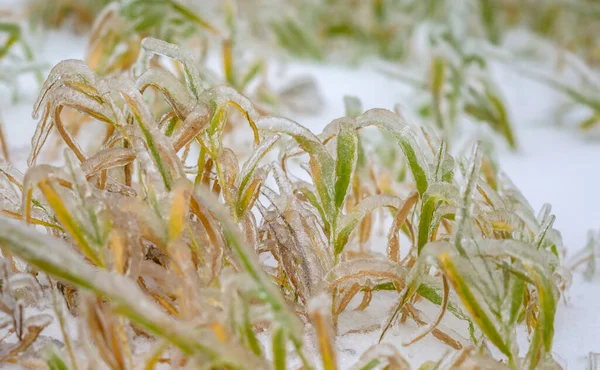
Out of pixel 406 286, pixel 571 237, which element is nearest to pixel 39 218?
pixel 406 286

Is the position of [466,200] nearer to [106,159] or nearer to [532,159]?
[106,159]

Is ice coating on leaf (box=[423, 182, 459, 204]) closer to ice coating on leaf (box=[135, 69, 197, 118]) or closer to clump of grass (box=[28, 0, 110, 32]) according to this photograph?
ice coating on leaf (box=[135, 69, 197, 118])

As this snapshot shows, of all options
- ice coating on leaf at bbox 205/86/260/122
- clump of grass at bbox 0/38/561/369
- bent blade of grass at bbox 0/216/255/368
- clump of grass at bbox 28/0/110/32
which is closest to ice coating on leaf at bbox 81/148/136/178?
clump of grass at bbox 0/38/561/369

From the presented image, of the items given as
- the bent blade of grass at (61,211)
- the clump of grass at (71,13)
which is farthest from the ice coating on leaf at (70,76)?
the clump of grass at (71,13)

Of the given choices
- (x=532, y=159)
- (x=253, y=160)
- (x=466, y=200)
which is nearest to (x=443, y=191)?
(x=466, y=200)

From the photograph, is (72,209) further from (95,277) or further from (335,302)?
(335,302)

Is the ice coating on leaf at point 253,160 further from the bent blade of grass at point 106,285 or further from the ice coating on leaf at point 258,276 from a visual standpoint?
the bent blade of grass at point 106,285
